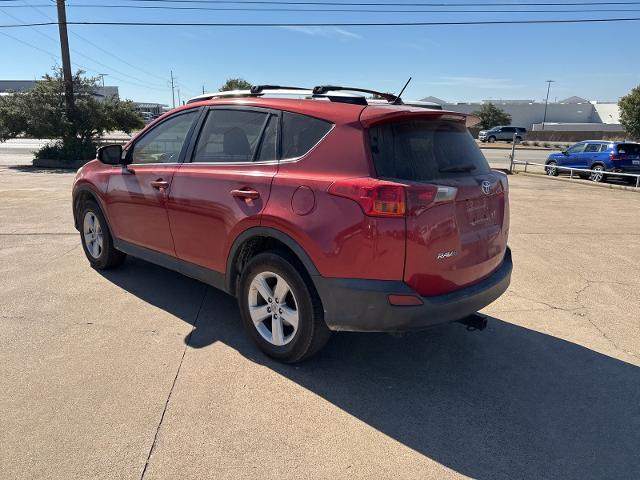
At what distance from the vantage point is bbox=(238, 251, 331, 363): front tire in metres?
3.05

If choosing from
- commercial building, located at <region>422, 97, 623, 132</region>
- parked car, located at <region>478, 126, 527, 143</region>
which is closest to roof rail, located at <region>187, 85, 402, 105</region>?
parked car, located at <region>478, 126, 527, 143</region>

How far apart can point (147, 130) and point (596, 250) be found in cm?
609

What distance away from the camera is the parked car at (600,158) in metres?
16.5

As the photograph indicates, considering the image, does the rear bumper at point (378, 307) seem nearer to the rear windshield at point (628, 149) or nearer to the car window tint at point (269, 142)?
the car window tint at point (269, 142)

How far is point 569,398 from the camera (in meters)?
3.03

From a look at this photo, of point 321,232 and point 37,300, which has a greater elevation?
point 321,232

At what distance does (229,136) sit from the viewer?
372 centimetres

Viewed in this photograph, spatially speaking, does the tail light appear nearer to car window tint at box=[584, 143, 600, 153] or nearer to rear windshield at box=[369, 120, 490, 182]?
rear windshield at box=[369, 120, 490, 182]

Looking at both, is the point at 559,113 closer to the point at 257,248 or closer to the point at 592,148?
the point at 592,148

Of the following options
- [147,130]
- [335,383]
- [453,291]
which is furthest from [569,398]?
[147,130]

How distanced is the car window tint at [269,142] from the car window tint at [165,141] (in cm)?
95

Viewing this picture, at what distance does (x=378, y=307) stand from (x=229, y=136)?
187cm

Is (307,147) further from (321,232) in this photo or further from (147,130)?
(147,130)

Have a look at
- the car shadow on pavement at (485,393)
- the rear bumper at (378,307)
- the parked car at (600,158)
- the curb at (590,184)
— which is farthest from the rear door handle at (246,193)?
the parked car at (600,158)
